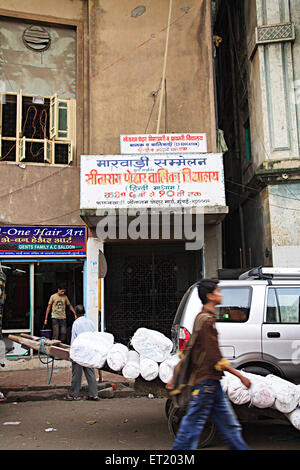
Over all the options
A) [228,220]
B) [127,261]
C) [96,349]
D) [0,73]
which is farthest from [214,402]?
[228,220]

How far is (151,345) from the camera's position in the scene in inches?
211

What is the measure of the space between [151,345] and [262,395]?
4.62ft

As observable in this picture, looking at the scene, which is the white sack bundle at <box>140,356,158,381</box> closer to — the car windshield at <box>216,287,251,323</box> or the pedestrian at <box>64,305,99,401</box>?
the car windshield at <box>216,287,251,323</box>

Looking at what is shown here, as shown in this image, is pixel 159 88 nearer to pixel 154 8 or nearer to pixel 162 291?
pixel 154 8

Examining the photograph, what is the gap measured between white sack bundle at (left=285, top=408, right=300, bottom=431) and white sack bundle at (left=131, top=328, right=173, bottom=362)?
1.56 metres

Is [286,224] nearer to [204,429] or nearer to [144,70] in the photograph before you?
[144,70]

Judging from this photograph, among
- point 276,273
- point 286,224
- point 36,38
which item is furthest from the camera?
point 36,38

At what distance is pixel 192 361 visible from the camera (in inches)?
156

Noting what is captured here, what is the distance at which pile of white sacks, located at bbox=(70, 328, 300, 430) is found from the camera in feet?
15.8

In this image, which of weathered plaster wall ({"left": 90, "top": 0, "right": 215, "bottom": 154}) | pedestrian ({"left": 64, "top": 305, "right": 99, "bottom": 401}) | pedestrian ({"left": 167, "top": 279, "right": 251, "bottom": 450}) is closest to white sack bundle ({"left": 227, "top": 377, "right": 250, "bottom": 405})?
pedestrian ({"left": 167, "top": 279, "right": 251, "bottom": 450})

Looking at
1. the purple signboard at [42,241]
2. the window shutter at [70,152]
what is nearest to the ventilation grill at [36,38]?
the window shutter at [70,152]

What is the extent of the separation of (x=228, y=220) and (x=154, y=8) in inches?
328

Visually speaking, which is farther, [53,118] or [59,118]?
[59,118]

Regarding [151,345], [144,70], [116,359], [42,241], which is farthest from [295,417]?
[144,70]
